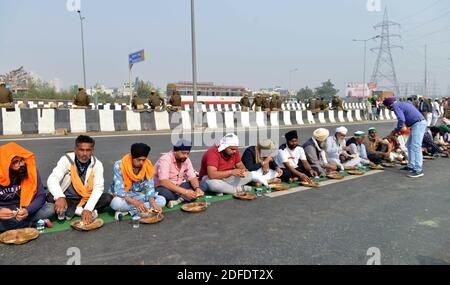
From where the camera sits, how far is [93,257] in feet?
10.4

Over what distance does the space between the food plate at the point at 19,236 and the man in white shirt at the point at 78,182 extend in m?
0.41

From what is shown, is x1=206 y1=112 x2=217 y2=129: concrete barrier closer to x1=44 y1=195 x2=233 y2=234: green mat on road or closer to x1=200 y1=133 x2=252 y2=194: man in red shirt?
x1=200 y1=133 x2=252 y2=194: man in red shirt

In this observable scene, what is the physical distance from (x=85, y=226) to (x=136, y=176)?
86 cm

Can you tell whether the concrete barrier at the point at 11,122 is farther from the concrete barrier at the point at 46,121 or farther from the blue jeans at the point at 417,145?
the blue jeans at the point at 417,145

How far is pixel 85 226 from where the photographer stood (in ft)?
12.5

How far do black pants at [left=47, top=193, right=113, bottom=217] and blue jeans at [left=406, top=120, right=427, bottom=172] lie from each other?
6213 millimetres

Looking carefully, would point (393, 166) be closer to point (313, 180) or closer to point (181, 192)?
point (313, 180)

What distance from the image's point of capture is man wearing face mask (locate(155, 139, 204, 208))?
4785 mm

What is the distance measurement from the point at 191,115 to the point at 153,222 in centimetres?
1175

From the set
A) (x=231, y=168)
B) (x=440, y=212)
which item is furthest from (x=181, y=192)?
(x=440, y=212)

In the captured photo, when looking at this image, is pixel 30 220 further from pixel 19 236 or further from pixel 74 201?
pixel 74 201

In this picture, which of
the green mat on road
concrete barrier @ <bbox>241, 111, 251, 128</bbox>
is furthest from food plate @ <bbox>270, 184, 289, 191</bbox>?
concrete barrier @ <bbox>241, 111, 251, 128</bbox>

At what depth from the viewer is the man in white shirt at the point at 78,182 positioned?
4047 mm

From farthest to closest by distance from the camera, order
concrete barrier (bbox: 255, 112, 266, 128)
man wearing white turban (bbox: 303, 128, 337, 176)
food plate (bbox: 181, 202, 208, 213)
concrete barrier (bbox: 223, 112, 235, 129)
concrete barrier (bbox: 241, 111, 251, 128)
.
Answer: concrete barrier (bbox: 255, 112, 266, 128), concrete barrier (bbox: 241, 111, 251, 128), concrete barrier (bbox: 223, 112, 235, 129), man wearing white turban (bbox: 303, 128, 337, 176), food plate (bbox: 181, 202, 208, 213)
